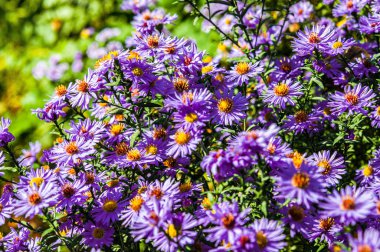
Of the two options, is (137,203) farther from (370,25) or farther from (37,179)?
(370,25)

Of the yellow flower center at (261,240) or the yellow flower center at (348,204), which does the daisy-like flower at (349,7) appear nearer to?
the yellow flower center at (348,204)

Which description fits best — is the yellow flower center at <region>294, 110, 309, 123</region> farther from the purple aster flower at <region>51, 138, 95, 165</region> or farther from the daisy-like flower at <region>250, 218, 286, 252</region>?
the purple aster flower at <region>51, 138, 95, 165</region>

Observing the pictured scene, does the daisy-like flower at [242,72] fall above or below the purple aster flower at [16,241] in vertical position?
above

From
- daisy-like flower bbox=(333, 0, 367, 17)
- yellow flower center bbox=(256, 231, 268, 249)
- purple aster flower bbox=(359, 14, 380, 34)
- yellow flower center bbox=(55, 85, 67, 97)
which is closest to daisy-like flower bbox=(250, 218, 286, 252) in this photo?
yellow flower center bbox=(256, 231, 268, 249)

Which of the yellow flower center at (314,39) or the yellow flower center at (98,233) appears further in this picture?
the yellow flower center at (314,39)

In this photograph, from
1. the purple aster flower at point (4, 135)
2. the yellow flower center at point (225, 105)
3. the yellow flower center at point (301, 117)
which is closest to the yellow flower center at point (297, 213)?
the yellow flower center at point (225, 105)
